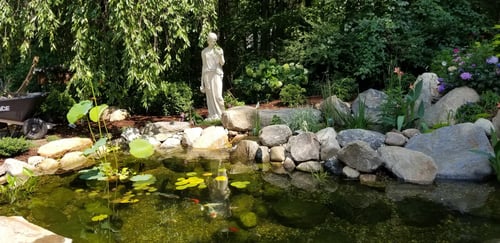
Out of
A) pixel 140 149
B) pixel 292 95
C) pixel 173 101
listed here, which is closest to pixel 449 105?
pixel 292 95

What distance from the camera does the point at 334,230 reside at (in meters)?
3.83

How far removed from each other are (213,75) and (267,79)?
1.48 meters

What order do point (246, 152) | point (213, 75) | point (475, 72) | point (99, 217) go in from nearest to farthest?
1. point (99, 217)
2. point (246, 152)
3. point (475, 72)
4. point (213, 75)

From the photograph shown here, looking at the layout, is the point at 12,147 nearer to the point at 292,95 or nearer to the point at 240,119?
the point at 240,119

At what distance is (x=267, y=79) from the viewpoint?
28.9ft

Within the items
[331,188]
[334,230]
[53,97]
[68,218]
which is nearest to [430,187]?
[331,188]

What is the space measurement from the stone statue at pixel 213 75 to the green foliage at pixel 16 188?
333 cm

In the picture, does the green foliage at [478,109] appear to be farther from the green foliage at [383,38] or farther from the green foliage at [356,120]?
the green foliage at [383,38]

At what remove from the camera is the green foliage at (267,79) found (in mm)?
8656

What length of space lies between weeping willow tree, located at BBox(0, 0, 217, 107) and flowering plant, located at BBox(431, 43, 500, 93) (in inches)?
153

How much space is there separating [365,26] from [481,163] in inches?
173

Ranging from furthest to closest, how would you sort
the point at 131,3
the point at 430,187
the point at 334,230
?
the point at 131,3
the point at 430,187
the point at 334,230

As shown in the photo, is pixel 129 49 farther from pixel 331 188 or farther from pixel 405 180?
pixel 405 180

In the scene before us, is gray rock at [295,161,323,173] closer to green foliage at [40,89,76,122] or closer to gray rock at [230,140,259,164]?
gray rock at [230,140,259,164]
